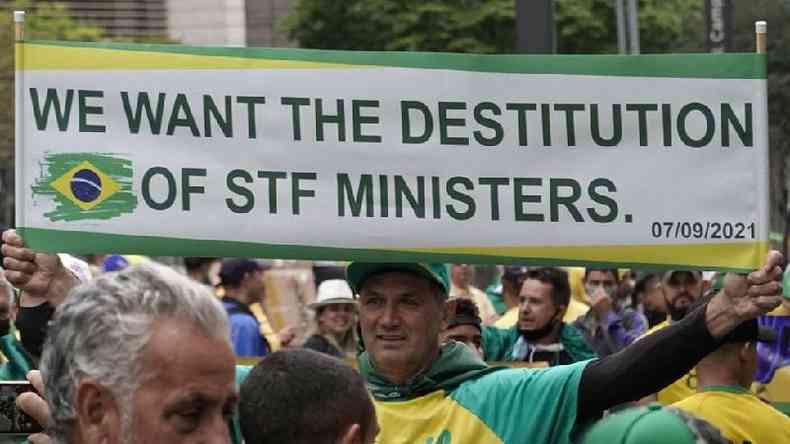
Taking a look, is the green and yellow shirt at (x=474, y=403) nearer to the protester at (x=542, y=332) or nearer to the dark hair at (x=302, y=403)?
the dark hair at (x=302, y=403)

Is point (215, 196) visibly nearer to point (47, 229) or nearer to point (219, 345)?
Answer: point (47, 229)

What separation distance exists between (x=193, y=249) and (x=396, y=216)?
0.51 m

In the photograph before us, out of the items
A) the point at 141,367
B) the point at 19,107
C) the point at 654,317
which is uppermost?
the point at 19,107

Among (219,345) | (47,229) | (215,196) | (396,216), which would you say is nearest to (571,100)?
(396,216)

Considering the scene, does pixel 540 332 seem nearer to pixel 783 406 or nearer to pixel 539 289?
pixel 539 289

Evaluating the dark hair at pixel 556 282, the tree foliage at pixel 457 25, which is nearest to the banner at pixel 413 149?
the dark hair at pixel 556 282

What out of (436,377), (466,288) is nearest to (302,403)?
(436,377)

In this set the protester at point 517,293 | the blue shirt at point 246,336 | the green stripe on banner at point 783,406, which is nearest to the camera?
the green stripe on banner at point 783,406

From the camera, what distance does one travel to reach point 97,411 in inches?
130

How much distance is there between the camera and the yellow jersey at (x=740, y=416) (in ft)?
21.2

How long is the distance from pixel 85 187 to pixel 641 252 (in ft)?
4.56

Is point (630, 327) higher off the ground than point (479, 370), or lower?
lower

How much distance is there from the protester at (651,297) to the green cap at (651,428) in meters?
10.1

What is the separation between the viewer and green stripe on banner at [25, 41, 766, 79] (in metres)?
→ 5.13
